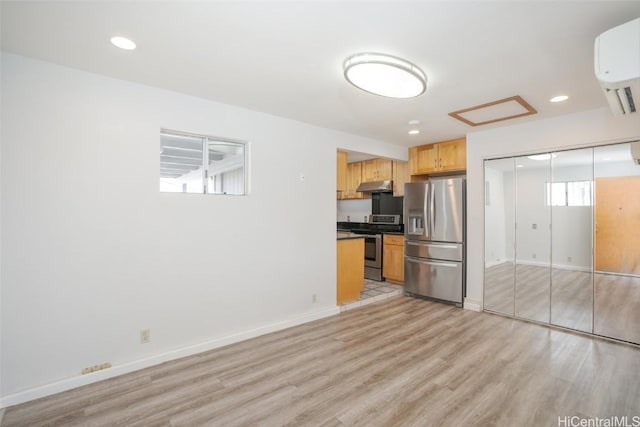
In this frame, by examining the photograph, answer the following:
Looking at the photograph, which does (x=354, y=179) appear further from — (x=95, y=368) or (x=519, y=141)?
(x=95, y=368)

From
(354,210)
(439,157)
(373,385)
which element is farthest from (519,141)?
(354,210)

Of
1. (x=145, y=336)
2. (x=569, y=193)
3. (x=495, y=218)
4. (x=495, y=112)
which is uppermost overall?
(x=495, y=112)

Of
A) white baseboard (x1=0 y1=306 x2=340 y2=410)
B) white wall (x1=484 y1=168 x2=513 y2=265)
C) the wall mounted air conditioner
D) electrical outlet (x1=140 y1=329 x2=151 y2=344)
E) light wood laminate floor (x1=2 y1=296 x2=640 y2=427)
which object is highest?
the wall mounted air conditioner

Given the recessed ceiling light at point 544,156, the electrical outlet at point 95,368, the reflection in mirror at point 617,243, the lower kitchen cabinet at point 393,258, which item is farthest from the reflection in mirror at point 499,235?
the electrical outlet at point 95,368

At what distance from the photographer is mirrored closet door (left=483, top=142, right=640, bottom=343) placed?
3197mm

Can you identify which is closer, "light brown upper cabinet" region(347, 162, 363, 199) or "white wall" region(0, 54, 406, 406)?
"white wall" region(0, 54, 406, 406)

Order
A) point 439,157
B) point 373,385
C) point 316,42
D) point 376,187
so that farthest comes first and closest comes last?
point 376,187, point 439,157, point 373,385, point 316,42

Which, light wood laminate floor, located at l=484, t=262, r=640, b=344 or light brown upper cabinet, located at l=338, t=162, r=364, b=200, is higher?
light brown upper cabinet, located at l=338, t=162, r=364, b=200

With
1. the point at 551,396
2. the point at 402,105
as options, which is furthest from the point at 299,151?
the point at 551,396

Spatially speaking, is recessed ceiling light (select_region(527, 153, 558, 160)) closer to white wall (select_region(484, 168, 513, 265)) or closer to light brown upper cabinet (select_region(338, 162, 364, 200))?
white wall (select_region(484, 168, 513, 265))

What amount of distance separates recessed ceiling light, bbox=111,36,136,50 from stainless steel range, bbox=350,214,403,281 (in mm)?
4639

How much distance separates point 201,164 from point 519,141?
3.99m

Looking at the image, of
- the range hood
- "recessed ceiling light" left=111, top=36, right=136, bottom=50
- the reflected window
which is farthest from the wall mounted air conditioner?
the range hood

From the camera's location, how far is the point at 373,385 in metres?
2.41
